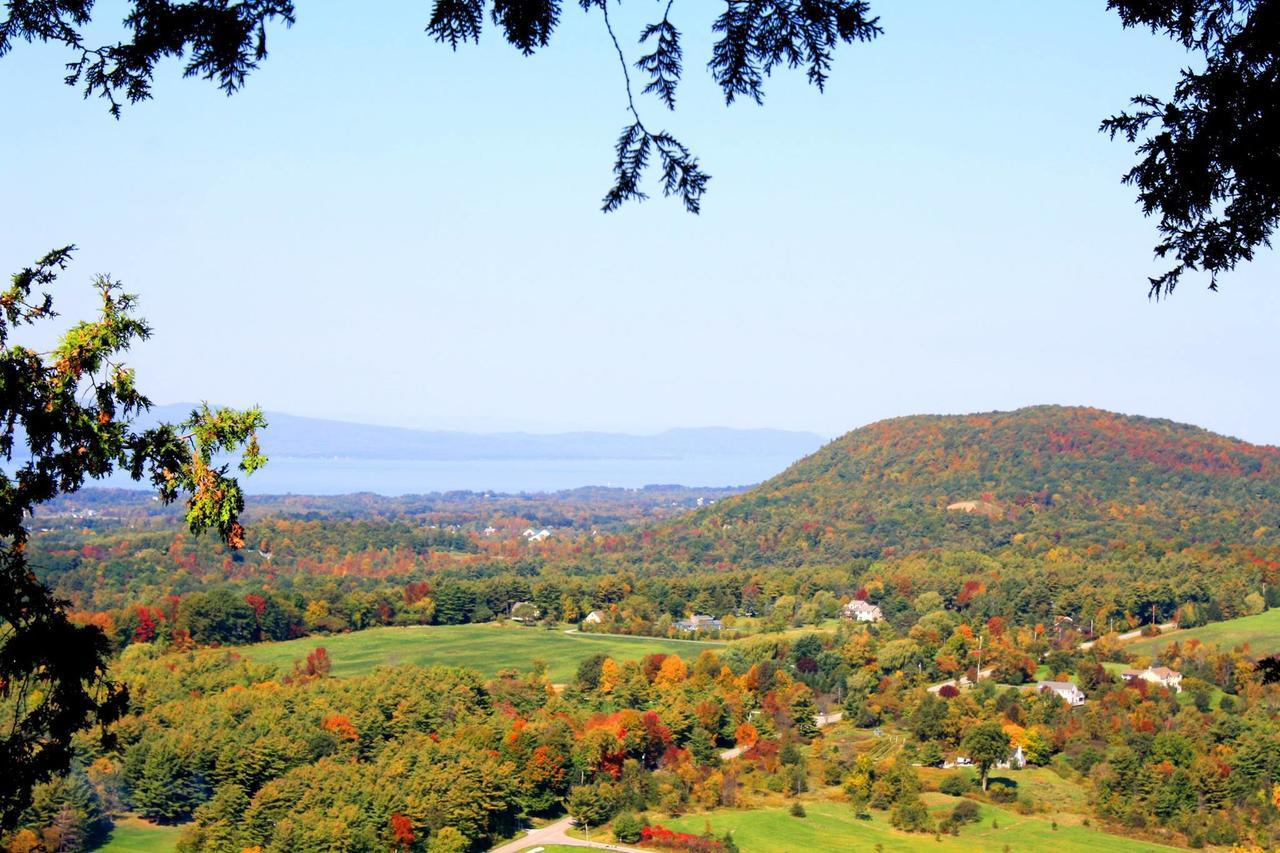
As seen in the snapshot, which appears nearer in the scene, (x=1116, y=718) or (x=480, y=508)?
(x=1116, y=718)

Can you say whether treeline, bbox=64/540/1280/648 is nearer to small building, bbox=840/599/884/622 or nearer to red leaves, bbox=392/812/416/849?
small building, bbox=840/599/884/622

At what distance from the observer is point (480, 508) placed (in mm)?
174625

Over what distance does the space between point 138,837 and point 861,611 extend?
44.0 m

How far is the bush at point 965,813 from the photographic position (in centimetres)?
2973

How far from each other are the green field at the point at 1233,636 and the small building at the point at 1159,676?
501 centimetres

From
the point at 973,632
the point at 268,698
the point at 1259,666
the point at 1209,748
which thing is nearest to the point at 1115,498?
the point at 973,632

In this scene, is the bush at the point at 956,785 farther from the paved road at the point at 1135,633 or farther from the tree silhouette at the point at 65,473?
the tree silhouette at the point at 65,473

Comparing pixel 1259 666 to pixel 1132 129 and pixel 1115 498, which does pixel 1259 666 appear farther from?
pixel 1115 498

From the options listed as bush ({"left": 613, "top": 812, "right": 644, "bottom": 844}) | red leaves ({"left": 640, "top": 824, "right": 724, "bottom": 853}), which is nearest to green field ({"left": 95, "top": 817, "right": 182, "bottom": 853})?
bush ({"left": 613, "top": 812, "right": 644, "bottom": 844})

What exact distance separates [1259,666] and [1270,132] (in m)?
2.66

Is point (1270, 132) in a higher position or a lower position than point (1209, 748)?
higher

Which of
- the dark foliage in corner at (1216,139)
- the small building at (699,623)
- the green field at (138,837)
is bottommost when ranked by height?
the small building at (699,623)

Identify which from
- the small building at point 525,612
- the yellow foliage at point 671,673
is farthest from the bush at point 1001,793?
the small building at point 525,612

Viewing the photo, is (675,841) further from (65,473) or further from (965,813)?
(65,473)
